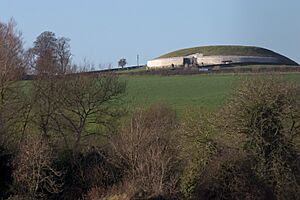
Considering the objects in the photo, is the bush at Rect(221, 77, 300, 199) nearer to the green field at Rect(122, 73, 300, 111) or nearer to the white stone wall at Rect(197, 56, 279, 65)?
the green field at Rect(122, 73, 300, 111)

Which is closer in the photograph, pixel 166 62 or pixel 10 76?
pixel 10 76

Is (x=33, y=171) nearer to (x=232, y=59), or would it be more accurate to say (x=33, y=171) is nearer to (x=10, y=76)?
(x=10, y=76)

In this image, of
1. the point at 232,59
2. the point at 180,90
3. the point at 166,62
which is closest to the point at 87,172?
the point at 180,90

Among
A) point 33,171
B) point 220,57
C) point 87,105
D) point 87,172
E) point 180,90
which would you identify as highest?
point 87,105

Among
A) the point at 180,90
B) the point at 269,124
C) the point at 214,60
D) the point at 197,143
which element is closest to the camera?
the point at 269,124

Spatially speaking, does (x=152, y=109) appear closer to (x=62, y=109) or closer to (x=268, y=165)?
(x=62, y=109)

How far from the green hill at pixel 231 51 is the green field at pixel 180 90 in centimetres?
2780

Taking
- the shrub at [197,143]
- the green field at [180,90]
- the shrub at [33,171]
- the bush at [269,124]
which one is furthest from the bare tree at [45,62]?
the bush at [269,124]

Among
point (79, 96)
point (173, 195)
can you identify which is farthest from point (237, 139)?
point (79, 96)

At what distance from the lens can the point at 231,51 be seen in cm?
7725

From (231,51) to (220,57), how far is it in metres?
6.93

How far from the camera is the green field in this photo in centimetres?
3475

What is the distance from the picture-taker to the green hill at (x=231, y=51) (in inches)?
2948

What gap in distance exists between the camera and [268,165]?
24453 mm
